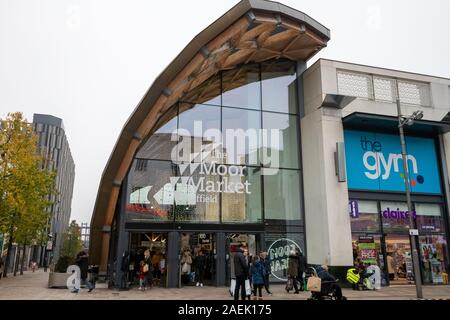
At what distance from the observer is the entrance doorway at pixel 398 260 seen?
62.4 ft

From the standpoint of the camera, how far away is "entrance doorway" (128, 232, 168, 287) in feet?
57.1

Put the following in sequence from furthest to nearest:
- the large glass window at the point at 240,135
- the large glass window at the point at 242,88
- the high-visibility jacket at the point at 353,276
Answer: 1. the large glass window at the point at 242,88
2. the large glass window at the point at 240,135
3. the high-visibility jacket at the point at 353,276

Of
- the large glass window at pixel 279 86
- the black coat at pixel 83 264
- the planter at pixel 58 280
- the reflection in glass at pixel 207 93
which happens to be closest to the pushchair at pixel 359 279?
the large glass window at pixel 279 86

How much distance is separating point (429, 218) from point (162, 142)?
14748mm

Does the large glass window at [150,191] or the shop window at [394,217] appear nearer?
the large glass window at [150,191]

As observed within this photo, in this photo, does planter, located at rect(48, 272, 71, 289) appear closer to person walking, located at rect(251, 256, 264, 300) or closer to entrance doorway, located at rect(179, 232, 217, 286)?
entrance doorway, located at rect(179, 232, 217, 286)

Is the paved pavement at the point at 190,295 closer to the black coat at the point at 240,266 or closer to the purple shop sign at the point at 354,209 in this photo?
the black coat at the point at 240,266

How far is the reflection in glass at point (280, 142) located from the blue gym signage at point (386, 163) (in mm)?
2755

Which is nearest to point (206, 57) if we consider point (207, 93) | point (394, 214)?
point (207, 93)

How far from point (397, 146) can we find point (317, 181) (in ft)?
17.4

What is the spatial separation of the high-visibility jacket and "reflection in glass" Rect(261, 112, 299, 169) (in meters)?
6.02

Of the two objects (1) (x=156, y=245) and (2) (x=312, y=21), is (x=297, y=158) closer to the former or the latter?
(2) (x=312, y=21)
